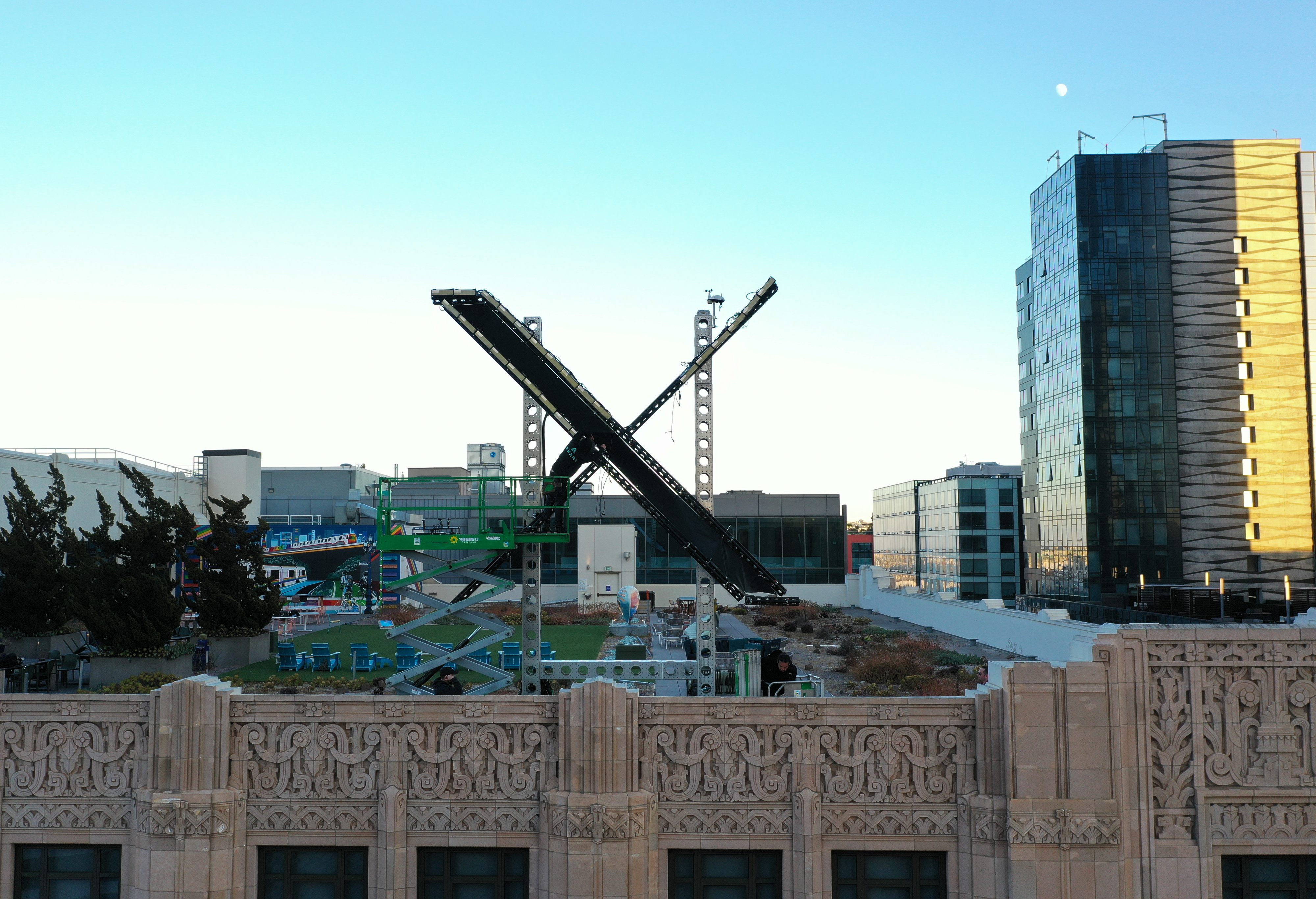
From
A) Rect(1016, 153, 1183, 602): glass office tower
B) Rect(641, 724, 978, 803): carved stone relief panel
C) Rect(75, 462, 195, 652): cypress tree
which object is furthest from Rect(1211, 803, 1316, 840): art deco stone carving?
Rect(1016, 153, 1183, 602): glass office tower

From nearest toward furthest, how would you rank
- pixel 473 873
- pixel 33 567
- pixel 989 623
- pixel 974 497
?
pixel 473 873, pixel 33 567, pixel 989 623, pixel 974 497

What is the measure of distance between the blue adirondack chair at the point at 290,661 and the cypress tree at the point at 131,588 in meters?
3.14

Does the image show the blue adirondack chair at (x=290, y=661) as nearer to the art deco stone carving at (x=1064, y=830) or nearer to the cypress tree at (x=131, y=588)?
the cypress tree at (x=131, y=588)

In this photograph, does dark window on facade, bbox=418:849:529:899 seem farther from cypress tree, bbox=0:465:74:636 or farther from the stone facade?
cypress tree, bbox=0:465:74:636

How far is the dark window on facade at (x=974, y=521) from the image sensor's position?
3051 inches

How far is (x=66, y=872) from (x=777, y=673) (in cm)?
1104

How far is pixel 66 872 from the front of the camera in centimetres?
1079

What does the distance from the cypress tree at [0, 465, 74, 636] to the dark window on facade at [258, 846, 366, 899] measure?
71.0ft

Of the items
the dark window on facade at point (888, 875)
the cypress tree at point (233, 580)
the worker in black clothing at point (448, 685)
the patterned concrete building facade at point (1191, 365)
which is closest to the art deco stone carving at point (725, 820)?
the dark window on facade at point (888, 875)

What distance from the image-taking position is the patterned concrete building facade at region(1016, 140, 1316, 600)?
202 feet

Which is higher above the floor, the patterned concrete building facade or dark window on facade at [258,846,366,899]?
the patterned concrete building facade

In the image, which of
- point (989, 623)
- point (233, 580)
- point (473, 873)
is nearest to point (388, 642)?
point (233, 580)

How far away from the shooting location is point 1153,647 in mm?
10336

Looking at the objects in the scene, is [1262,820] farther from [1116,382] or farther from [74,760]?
[1116,382]
